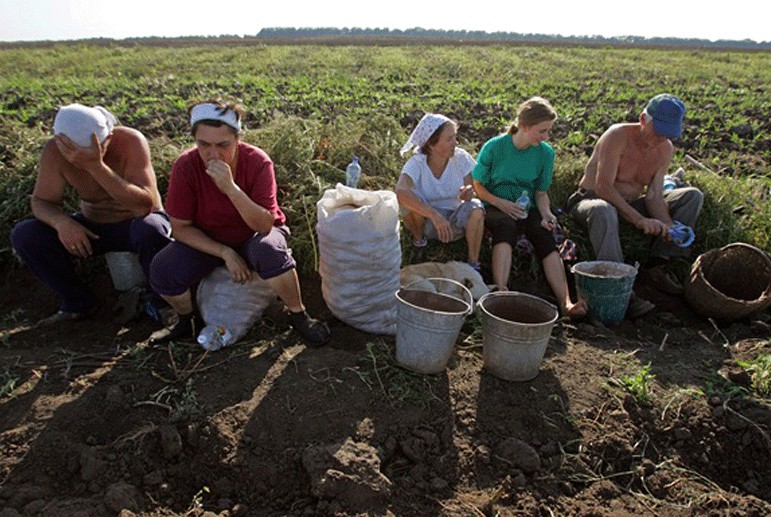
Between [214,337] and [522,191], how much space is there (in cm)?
224

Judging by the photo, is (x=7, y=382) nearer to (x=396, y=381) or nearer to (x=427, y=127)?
(x=396, y=381)

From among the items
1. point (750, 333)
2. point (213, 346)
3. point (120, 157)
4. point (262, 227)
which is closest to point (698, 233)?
point (750, 333)

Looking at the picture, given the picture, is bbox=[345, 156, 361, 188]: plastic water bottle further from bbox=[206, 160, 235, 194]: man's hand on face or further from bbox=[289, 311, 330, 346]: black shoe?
bbox=[206, 160, 235, 194]: man's hand on face

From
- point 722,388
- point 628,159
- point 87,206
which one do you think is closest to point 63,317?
point 87,206

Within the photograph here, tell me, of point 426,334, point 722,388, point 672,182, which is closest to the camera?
point 426,334

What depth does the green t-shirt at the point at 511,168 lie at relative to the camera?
3869mm

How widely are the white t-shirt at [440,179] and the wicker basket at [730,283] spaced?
1692mm

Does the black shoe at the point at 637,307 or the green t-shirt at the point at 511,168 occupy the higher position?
the green t-shirt at the point at 511,168

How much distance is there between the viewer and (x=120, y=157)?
11.1ft

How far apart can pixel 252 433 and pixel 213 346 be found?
28.8 inches

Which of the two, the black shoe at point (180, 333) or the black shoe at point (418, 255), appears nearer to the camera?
the black shoe at point (180, 333)

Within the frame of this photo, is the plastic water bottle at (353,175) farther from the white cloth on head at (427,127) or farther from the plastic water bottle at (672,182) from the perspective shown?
the plastic water bottle at (672,182)

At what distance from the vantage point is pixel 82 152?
3.10m

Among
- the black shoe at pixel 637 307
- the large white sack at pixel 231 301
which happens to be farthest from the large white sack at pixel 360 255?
the black shoe at pixel 637 307
